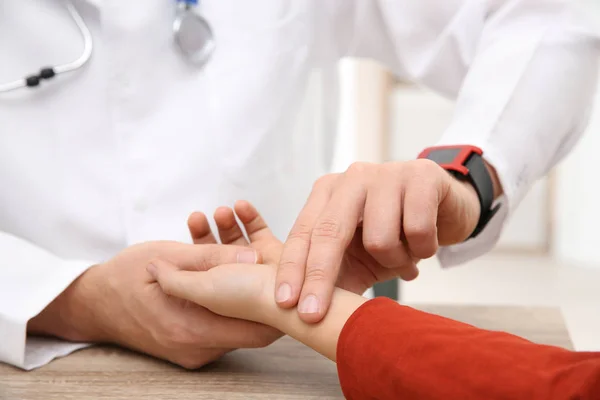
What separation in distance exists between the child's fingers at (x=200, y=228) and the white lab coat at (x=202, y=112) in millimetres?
114

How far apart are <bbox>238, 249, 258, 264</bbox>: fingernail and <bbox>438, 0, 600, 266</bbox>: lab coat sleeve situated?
0.32 m

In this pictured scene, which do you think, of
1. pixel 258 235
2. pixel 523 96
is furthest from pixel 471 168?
pixel 258 235

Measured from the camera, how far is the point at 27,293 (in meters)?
0.66

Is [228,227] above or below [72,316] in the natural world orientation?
above

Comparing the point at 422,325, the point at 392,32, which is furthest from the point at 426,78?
the point at 422,325

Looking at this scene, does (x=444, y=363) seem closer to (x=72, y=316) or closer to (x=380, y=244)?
(x=380, y=244)

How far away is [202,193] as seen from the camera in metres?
0.87

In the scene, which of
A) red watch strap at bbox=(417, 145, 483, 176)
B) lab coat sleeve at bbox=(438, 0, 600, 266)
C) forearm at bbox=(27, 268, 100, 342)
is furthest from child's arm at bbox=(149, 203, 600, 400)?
lab coat sleeve at bbox=(438, 0, 600, 266)

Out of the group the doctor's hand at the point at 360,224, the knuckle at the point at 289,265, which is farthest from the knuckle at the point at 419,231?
the knuckle at the point at 289,265

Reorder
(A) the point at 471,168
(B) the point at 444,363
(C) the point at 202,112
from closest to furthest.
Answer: (B) the point at 444,363 < (A) the point at 471,168 < (C) the point at 202,112

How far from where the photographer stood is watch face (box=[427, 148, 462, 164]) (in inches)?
30.2

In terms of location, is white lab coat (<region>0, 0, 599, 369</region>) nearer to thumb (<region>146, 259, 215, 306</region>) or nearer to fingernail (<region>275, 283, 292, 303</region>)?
thumb (<region>146, 259, 215, 306</region>)

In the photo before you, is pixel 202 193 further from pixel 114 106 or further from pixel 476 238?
pixel 476 238

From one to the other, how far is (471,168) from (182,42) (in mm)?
397
